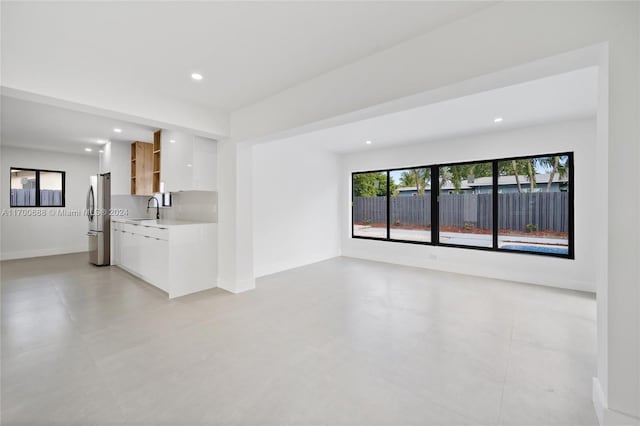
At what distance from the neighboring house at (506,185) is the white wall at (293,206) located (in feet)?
7.79

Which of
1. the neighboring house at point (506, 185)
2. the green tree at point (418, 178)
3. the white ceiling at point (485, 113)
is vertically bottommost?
the neighboring house at point (506, 185)

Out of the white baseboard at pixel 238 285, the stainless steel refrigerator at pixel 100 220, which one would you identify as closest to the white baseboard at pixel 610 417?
the white baseboard at pixel 238 285

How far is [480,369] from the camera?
2168 millimetres

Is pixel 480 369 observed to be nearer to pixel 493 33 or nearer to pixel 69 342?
pixel 493 33

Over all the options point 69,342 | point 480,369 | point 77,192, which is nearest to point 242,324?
point 69,342

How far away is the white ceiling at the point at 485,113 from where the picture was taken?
3.08m

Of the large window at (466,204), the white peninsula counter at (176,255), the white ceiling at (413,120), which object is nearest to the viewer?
the white ceiling at (413,120)

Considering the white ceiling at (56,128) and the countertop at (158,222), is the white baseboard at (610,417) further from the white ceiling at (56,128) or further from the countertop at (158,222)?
the white ceiling at (56,128)

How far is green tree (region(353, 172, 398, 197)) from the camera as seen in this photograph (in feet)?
21.6

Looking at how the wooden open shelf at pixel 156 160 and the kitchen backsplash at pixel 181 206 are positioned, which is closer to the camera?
the kitchen backsplash at pixel 181 206

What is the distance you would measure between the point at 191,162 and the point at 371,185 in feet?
13.6

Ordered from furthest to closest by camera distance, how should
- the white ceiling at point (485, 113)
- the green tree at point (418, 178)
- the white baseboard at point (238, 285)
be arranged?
the green tree at point (418, 178), the white baseboard at point (238, 285), the white ceiling at point (485, 113)

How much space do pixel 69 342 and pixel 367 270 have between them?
14.2 ft

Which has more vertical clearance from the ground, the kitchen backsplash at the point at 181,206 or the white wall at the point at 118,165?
the white wall at the point at 118,165
